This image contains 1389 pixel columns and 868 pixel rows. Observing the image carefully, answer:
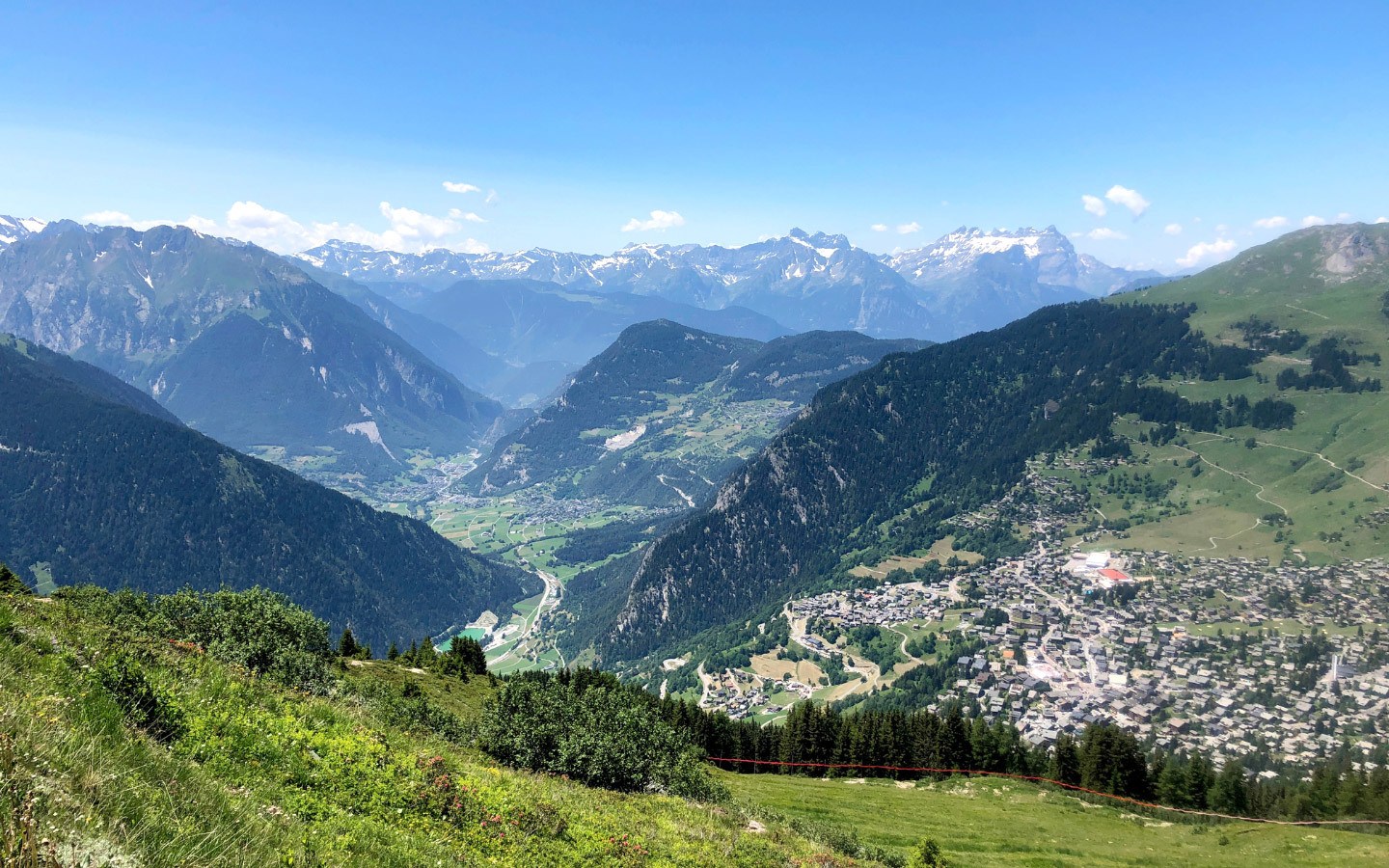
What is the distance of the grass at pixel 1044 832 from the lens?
45.2 metres

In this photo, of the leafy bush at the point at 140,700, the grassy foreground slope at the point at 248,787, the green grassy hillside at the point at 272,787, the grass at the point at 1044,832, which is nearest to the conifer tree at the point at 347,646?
the green grassy hillside at the point at 272,787

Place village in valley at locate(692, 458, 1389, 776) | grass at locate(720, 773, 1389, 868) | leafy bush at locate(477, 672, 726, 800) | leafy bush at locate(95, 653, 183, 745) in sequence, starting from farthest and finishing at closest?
village in valley at locate(692, 458, 1389, 776)
grass at locate(720, 773, 1389, 868)
leafy bush at locate(477, 672, 726, 800)
leafy bush at locate(95, 653, 183, 745)

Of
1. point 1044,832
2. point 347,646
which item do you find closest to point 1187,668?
point 1044,832

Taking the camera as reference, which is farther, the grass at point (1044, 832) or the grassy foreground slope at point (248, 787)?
the grass at point (1044, 832)

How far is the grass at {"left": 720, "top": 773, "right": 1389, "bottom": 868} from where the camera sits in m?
45.2

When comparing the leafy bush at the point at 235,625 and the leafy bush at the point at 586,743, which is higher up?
the leafy bush at the point at 235,625

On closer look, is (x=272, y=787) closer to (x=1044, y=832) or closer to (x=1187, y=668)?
(x=1044, y=832)

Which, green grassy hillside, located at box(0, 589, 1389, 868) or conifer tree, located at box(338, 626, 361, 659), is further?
conifer tree, located at box(338, 626, 361, 659)

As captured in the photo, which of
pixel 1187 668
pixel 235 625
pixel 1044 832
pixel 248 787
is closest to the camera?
pixel 248 787

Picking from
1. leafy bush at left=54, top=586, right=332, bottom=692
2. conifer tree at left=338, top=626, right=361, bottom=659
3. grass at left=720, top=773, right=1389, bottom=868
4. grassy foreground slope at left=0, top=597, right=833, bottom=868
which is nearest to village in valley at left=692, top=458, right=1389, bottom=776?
grass at left=720, top=773, right=1389, bottom=868

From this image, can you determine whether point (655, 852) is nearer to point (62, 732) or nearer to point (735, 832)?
point (735, 832)

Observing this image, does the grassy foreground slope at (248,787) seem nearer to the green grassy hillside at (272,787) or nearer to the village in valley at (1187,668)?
the green grassy hillside at (272,787)

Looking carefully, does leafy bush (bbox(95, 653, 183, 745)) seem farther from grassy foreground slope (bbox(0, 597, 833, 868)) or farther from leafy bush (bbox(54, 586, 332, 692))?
leafy bush (bbox(54, 586, 332, 692))

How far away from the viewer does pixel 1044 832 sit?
50.8m
